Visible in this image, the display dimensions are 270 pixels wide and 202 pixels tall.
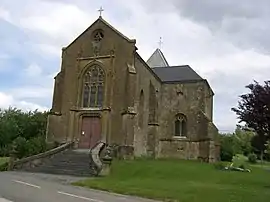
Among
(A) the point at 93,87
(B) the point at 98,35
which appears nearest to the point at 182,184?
(A) the point at 93,87

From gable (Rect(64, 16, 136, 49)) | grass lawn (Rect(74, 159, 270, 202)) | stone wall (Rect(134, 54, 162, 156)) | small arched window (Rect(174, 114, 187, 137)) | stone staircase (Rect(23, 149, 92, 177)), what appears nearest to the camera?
grass lawn (Rect(74, 159, 270, 202))

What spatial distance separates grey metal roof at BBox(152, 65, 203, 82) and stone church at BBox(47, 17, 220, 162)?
2.37m

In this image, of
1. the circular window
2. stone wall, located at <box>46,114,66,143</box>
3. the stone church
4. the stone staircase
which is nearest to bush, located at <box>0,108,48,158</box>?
stone wall, located at <box>46,114,66,143</box>

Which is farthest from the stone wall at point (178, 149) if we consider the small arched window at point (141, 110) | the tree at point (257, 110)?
the tree at point (257, 110)

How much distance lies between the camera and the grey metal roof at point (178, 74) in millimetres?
42250

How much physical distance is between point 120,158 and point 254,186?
43.5 feet

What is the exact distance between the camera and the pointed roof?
57.4m

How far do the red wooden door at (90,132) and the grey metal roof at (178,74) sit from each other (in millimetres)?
12226

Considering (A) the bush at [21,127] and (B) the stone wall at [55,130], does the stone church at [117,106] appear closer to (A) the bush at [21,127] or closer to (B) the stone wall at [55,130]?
(B) the stone wall at [55,130]

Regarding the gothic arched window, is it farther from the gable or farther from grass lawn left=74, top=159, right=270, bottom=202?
grass lawn left=74, top=159, right=270, bottom=202

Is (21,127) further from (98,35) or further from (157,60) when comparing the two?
(98,35)

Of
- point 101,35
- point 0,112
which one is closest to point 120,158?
point 101,35

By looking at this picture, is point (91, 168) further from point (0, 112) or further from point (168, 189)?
point (0, 112)

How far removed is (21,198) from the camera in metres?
12.6
